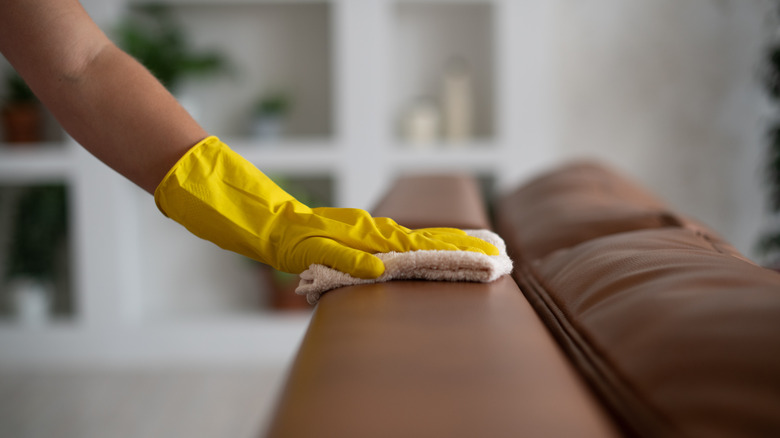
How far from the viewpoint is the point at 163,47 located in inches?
116

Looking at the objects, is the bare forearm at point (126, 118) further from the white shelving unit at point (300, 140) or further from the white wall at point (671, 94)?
the white wall at point (671, 94)

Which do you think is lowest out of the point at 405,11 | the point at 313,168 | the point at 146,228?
the point at 146,228

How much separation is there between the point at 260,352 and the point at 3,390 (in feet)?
3.38

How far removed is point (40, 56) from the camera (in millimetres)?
782

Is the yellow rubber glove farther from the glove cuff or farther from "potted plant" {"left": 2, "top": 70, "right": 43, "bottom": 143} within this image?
"potted plant" {"left": 2, "top": 70, "right": 43, "bottom": 143}

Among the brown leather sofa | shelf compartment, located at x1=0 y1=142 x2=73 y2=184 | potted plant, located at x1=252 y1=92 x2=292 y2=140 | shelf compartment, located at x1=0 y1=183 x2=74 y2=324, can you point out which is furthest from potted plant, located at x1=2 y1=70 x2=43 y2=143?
the brown leather sofa

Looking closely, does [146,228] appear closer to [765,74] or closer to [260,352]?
[260,352]

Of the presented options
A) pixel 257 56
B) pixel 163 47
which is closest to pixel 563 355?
pixel 163 47

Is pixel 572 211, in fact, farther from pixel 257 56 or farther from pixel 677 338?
pixel 257 56

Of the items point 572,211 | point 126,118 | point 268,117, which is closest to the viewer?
point 126,118

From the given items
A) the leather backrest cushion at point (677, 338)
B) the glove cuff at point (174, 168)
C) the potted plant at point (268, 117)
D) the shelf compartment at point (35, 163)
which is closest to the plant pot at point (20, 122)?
the shelf compartment at point (35, 163)

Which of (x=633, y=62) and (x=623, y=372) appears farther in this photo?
(x=633, y=62)

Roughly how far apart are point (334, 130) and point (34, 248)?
1499 mm

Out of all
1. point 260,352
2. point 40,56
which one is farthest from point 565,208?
point 260,352
